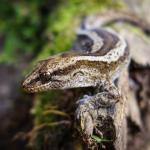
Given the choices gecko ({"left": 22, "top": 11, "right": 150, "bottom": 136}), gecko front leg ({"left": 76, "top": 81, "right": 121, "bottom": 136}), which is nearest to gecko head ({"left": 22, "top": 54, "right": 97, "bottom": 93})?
gecko ({"left": 22, "top": 11, "right": 150, "bottom": 136})

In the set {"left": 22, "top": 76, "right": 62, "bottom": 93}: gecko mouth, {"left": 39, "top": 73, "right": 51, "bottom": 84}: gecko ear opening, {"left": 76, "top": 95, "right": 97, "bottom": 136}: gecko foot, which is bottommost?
{"left": 76, "top": 95, "right": 97, "bottom": 136}: gecko foot

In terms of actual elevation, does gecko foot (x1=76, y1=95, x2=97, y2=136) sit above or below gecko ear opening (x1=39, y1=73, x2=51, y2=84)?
below

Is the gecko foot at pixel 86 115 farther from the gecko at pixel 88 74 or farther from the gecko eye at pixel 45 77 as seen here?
the gecko eye at pixel 45 77

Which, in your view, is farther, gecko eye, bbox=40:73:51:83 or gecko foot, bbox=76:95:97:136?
gecko eye, bbox=40:73:51:83

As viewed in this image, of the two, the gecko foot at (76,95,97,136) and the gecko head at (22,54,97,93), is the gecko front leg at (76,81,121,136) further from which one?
the gecko head at (22,54,97,93)

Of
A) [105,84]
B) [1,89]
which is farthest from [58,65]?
[1,89]

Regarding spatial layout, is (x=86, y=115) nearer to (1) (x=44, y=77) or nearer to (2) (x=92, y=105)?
(2) (x=92, y=105)
